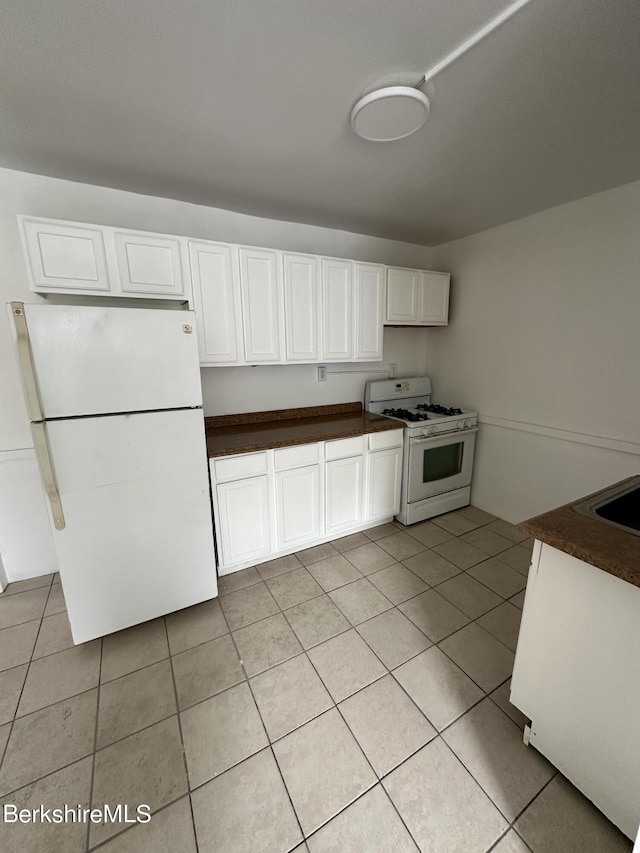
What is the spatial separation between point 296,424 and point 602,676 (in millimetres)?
2115

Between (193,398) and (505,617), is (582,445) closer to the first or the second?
(505,617)

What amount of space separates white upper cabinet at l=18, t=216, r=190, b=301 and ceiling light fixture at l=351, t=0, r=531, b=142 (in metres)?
1.17

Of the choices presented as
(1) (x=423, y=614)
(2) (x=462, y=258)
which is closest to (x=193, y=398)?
(1) (x=423, y=614)

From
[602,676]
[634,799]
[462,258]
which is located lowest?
[634,799]

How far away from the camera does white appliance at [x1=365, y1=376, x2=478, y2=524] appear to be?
2.70m

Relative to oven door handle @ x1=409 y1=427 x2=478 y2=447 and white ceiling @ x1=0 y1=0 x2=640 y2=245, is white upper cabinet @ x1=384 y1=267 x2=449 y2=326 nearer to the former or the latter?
white ceiling @ x1=0 y1=0 x2=640 y2=245

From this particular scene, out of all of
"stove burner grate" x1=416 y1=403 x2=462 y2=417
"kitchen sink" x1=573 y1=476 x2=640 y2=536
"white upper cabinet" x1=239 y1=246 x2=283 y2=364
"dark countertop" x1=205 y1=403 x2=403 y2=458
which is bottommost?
"kitchen sink" x1=573 y1=476 x2=640 y2=536

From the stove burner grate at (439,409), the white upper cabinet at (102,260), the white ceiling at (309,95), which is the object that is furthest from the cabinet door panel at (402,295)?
the white upper cabinet at (102,260)

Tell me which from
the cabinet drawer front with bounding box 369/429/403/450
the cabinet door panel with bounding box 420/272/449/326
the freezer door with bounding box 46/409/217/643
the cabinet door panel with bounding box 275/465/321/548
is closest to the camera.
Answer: the freezer door with bounding box 46/409/217/643

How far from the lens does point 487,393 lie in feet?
9.65

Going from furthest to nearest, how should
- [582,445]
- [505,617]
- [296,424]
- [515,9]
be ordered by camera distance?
[296,424] → [582,445] → [505,617] → [515,9]

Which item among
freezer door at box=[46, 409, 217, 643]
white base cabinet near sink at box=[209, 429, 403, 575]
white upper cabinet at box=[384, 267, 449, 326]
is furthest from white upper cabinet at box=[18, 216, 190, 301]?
white upper cabinet at box=[384, 267, 449, 326]

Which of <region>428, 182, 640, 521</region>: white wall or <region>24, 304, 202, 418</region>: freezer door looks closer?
<region>24, 304, 202, 418</region>: freezer door

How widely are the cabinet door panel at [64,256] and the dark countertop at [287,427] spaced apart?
1.08m
